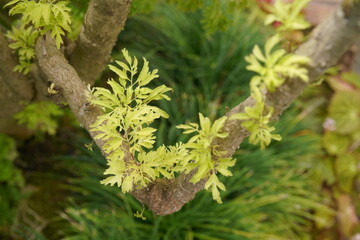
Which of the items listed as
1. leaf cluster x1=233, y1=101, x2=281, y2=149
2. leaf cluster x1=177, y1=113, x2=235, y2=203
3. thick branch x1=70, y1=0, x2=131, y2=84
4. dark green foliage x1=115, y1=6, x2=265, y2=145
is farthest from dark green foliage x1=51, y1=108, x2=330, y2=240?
leaf cluster x1=233, y1=101, x2=281, y2=149

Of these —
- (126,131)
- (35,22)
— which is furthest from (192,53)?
(126,131)

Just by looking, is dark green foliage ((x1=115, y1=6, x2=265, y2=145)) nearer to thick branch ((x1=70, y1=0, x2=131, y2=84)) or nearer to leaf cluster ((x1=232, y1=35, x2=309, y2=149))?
thick branch ((x1=70, y1=0, x2=131, y2=84))

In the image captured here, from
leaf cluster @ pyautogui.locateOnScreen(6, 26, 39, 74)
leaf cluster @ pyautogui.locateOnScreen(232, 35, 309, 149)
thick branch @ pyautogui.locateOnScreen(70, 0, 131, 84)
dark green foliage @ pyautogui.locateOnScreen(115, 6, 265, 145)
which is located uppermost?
dark green foliage @ pyautogui.locateOnScreen(115, 6, 265, 145)

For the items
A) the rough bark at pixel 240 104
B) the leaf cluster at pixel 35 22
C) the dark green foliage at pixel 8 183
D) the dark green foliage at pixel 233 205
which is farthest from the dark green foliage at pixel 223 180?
the leaf cluster at pixel 35 22

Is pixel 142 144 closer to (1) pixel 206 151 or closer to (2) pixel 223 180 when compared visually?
(1) pixel 206 151

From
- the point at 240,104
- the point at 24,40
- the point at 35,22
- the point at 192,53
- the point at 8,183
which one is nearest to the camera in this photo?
the point at 240,104

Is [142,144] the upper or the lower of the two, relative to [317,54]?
lower
